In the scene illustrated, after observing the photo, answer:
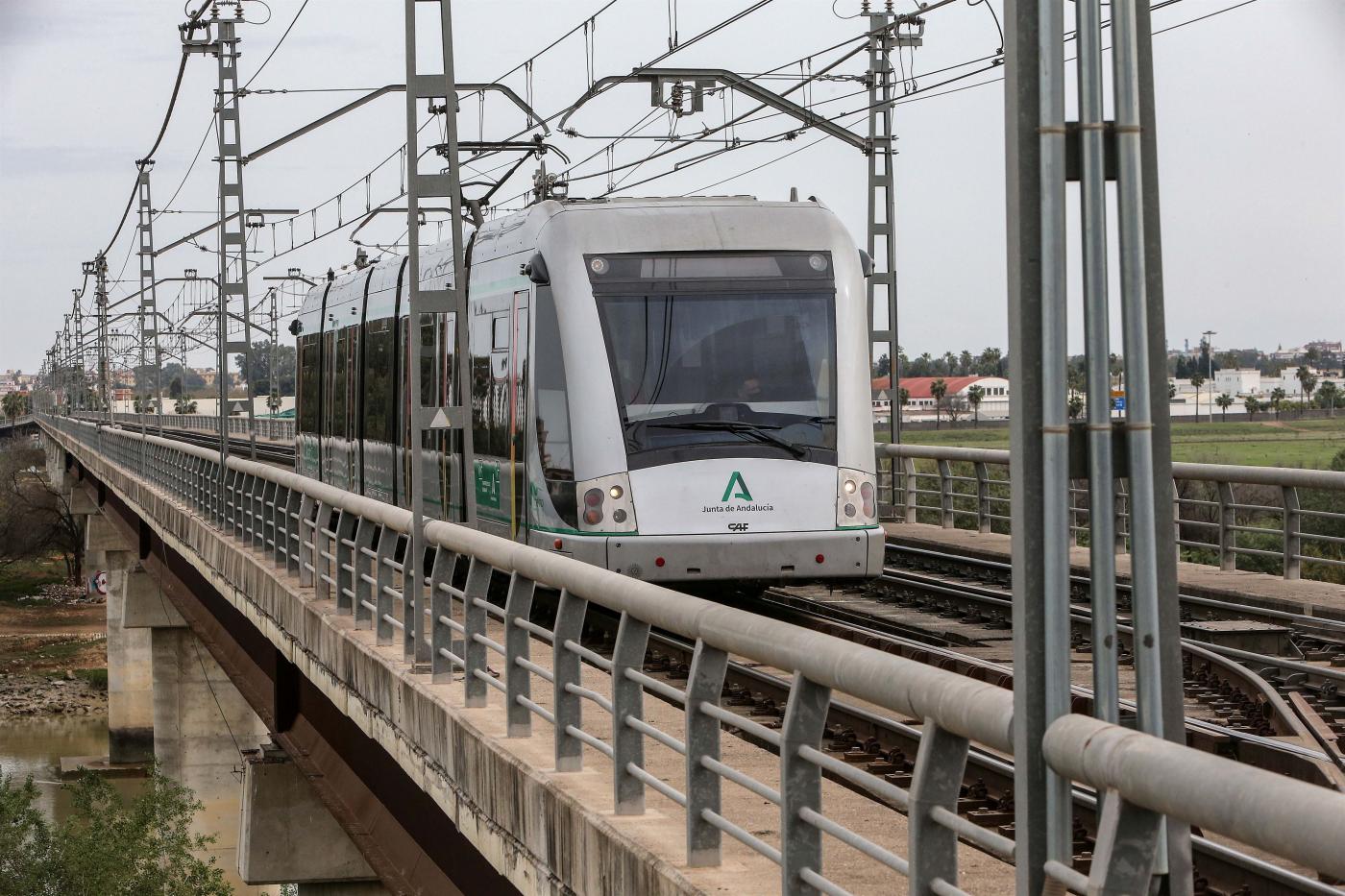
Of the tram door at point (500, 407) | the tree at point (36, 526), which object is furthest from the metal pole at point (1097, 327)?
the tree at point (36, 526)

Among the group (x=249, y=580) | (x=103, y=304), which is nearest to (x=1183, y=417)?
(x=103, y=304)

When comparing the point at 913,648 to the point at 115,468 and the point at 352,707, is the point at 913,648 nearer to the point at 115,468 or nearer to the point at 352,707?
the point at 352,707

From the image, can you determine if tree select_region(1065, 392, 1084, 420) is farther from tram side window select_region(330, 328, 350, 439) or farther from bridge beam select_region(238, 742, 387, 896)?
tram side window select_region(330, 328, 350, 439)

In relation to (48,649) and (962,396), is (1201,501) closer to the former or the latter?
(48,649)

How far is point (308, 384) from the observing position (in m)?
30.3

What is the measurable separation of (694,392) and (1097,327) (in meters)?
11.1

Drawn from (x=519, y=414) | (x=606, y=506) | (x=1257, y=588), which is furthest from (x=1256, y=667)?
(x=519, y=414)

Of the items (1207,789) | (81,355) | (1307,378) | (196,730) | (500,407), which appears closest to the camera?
(1207,789)

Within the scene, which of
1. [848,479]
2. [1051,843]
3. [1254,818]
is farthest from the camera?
[848,479]

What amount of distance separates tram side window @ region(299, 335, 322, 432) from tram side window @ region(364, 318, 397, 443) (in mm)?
4890

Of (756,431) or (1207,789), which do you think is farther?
(756,431)

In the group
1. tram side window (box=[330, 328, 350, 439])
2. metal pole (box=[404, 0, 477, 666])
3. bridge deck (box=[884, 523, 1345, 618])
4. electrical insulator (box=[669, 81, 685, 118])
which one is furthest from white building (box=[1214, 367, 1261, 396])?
metal pole (box=[404, 0, 477, 666])

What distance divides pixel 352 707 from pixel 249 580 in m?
7.01

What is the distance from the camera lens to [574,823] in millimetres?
7148
